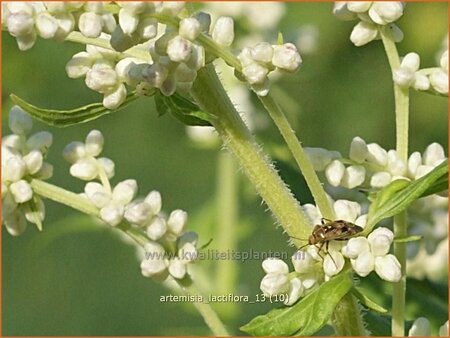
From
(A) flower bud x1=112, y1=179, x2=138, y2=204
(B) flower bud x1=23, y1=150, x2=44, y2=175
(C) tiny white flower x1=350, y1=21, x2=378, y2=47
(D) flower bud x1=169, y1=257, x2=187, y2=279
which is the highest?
(C) tiny white flower x1=350, y1=21, x2=378, y2=47

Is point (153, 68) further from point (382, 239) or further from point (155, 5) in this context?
point (382, 239)

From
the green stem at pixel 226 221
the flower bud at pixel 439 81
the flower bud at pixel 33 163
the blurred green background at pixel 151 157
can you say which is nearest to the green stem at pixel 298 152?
the flower bud at pixel 439 81

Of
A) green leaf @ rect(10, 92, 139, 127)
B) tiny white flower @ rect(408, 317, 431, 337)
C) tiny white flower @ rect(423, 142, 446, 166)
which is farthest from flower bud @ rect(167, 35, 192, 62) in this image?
tiny white flower @ rect(408, 317, 431, 337)

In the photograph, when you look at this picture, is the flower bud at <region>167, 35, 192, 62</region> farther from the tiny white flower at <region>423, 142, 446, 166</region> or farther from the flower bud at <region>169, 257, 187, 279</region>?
the tiny white flower at <region>423, 142, 446, 166</region>

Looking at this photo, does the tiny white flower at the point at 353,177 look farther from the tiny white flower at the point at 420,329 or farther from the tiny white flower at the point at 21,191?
the tiny white flower at the point at 21,191

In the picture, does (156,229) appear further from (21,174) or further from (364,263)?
(364,263)

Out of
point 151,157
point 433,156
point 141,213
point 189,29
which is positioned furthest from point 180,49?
point 151,157
